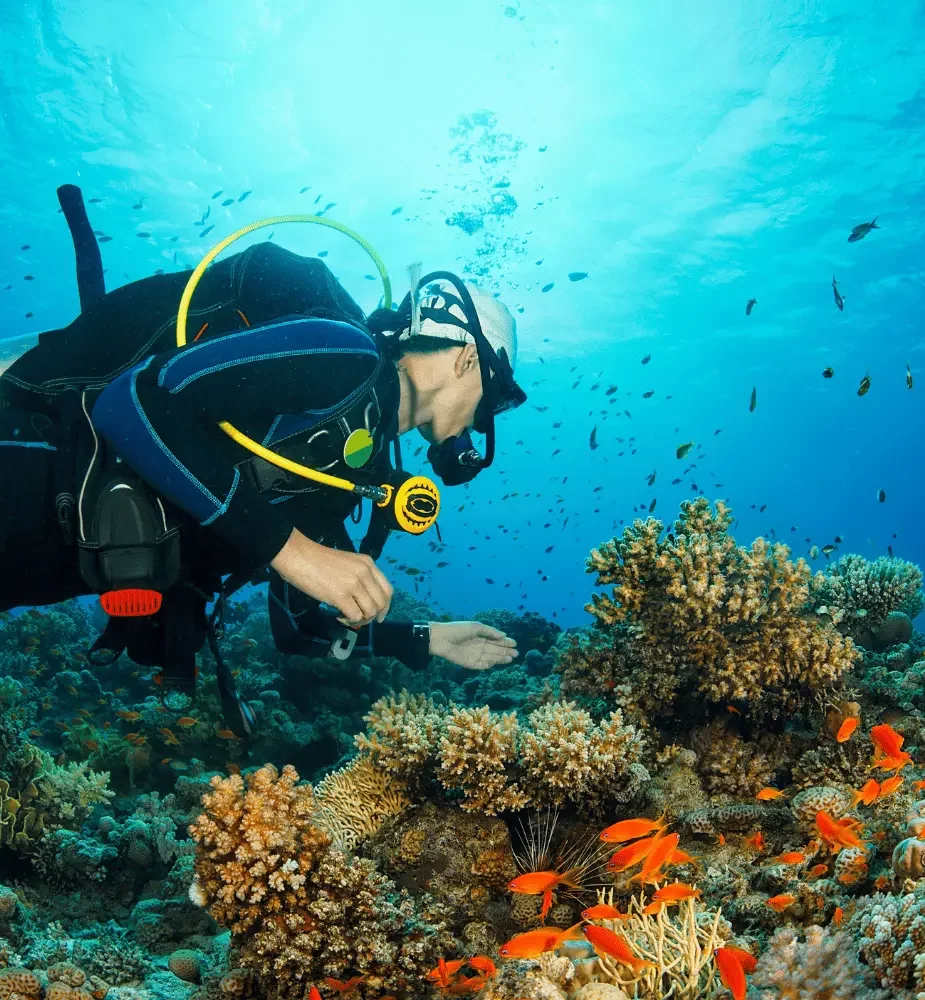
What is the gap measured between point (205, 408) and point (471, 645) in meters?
2.79

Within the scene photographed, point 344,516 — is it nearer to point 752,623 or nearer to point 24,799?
point 752,623

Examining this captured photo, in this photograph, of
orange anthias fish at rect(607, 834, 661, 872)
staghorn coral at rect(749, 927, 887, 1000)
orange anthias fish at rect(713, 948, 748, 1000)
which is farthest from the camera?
orange anthias fish at rect(607, 834, 661, 872)

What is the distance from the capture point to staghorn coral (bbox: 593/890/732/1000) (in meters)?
2.52

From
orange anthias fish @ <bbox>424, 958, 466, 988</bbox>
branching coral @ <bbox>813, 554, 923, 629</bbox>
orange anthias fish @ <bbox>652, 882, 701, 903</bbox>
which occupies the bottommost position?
orange anthias fish @ <bbox>424, 958, 466, 988</bbox>

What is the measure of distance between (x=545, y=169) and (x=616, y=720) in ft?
91.8

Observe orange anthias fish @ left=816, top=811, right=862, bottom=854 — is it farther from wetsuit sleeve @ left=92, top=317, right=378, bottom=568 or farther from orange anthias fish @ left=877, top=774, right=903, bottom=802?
wetsuit sleeve @ left=92, top=317, right=378, bottom=568

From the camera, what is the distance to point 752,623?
486cm

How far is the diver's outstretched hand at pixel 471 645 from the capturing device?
457 centimetres

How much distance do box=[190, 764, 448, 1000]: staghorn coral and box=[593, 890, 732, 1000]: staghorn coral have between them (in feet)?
3.59

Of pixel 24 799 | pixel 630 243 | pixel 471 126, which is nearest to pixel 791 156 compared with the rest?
pixel 630 243

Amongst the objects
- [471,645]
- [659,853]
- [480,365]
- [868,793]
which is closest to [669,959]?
[659,853]

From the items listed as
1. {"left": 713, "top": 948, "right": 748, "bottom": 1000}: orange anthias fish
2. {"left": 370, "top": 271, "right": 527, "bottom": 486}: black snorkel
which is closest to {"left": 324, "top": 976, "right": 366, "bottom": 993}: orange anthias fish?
{"left": 713, "top": 948, "right": 748, "bottom": 1000}: orange anthias fish

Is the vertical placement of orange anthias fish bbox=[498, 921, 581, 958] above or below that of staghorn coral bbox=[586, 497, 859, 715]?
below

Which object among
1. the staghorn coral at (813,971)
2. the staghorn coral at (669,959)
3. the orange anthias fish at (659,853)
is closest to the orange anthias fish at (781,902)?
the staghorn coral at (669,959)
